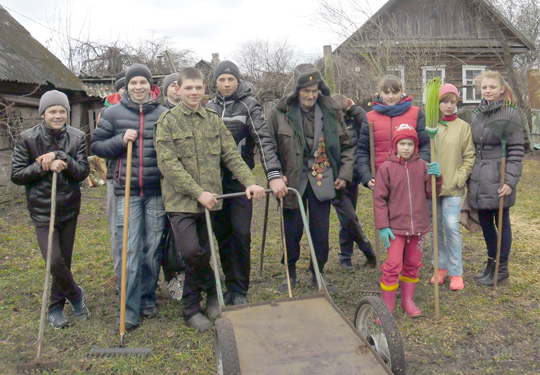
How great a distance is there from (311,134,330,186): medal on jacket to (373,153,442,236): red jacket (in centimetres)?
59

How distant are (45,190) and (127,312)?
116cm

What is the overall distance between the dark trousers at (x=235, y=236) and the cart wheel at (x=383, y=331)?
122cm

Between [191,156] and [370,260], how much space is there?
2637 millimetres

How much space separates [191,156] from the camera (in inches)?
139

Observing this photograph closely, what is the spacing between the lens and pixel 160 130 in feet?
11.3

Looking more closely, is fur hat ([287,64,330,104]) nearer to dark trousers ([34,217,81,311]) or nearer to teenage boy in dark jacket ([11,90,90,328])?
teenage boy in dark jacket ([11,90,90,328])

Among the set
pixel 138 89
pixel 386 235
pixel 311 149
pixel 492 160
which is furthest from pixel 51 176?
pixel 492 160

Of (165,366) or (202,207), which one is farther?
(202,207)

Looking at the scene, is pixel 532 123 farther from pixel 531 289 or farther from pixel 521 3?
pixel 531 289

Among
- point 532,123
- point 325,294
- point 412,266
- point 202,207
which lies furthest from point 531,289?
point 532,123

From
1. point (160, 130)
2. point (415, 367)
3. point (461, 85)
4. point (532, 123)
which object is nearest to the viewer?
point (415, 367)

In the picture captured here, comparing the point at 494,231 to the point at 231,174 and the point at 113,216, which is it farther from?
the point at 113,216

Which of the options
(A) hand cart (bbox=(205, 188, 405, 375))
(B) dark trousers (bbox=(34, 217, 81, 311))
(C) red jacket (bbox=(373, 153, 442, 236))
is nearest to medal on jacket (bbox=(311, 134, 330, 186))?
(C) red jacket (bbox=(373, 153, 442, 236))

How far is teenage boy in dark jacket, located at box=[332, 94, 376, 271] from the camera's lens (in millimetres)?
4883
